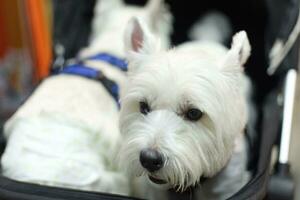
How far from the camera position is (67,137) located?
114 cm

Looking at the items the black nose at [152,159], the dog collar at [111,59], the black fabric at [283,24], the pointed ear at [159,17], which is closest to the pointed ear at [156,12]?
the pointed ear at [159,17]

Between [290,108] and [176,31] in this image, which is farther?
[176,31]

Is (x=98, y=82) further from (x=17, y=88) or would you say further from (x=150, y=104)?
(x=17, y=88)

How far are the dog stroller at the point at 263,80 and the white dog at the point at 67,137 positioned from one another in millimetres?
88

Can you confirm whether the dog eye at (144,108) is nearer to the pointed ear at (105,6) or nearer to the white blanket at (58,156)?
the white blanket at (58,156)

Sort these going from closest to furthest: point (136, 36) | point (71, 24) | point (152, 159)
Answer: point (152, 159) → point (136, 36) → point (71, 24)

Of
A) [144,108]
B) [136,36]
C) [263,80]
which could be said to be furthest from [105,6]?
[144,108]

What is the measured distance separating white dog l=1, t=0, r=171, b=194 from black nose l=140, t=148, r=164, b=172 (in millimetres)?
209

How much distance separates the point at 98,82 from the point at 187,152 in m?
0.48

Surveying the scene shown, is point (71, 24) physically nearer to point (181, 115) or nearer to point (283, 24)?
point (283, 24)

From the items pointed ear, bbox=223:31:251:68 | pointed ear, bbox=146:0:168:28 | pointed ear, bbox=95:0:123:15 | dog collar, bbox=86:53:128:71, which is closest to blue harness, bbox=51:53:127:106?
dog collar, bbox=86:53:128:71

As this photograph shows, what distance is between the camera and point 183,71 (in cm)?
93

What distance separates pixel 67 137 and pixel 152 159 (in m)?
0.30

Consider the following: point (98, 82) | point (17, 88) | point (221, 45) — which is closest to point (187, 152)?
point (98, 82)
